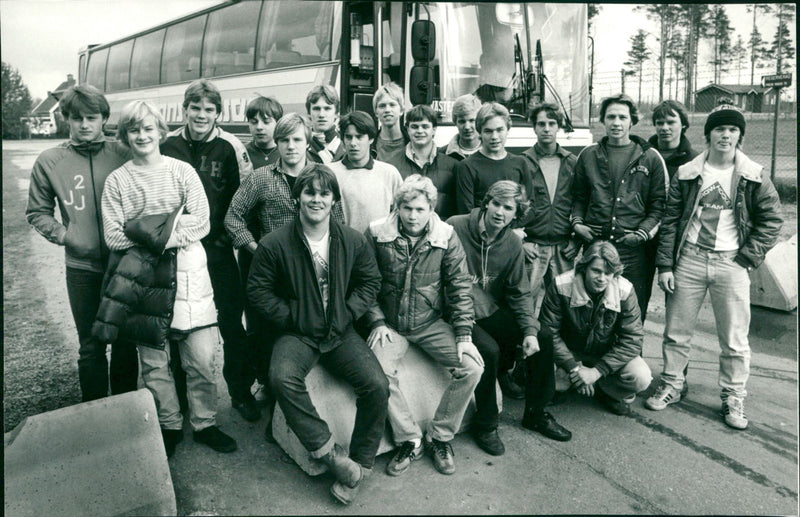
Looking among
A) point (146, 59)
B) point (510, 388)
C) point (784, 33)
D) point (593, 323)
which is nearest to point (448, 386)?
point (510, 388)

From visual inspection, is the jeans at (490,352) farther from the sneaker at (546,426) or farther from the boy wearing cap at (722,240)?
the boy wearing cap at (722,240)

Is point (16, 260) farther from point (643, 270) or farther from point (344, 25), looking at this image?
point (643, 270)

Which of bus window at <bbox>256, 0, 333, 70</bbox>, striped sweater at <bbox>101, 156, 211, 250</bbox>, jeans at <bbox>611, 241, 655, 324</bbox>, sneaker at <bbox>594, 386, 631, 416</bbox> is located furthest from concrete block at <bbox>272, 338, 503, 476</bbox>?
bus window at <bbox>256, 0, 333, 70</bbox>

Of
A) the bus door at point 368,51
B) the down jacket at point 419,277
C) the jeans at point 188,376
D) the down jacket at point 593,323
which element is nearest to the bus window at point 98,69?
the bus door at point 368,51

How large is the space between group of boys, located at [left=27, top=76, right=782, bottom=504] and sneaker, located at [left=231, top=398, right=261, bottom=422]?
A: 15mm

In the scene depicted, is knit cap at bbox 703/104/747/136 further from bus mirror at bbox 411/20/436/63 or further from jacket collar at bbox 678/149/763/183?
bus mirror at bbox 411/20/436/63

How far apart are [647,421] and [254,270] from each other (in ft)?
9.44

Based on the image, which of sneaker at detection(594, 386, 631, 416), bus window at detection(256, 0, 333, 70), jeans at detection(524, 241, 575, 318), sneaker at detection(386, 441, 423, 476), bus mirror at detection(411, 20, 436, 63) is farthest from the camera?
bus window at detection(256, 0, 333, 70)

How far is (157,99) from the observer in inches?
443

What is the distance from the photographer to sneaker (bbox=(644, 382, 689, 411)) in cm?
443

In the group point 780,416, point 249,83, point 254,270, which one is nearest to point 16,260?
point 249,83

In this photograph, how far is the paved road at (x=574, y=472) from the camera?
3279 mm

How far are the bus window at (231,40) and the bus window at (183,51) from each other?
310 millimetres

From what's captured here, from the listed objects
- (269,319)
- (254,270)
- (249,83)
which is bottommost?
(269,319)
